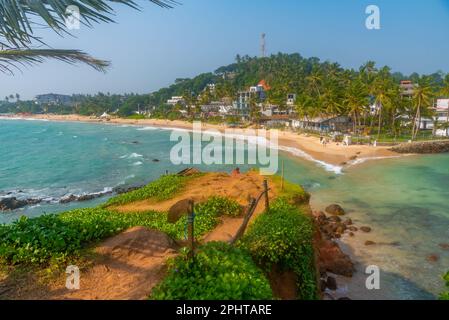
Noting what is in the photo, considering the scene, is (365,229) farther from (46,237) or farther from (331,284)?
(46,237)

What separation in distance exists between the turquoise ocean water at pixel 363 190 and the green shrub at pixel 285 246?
16.0ft

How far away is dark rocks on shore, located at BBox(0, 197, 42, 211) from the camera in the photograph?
2914 centimetres

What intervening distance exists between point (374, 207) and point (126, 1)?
2464cm

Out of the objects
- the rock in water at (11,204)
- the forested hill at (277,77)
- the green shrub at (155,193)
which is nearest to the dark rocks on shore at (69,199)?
the rock in water at (11,204)

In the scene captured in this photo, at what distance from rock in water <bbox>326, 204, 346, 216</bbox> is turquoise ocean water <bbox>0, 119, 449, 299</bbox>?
1.87 ft

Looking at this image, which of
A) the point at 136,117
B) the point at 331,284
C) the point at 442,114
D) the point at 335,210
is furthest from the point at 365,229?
the point at 136,117

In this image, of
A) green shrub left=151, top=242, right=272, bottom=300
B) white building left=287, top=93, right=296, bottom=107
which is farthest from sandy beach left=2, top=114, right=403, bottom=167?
green shrub left=151, top=242, right=272, bottom=300

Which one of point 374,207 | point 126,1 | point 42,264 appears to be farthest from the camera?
point 374,207

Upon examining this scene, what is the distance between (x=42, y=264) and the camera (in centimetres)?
764

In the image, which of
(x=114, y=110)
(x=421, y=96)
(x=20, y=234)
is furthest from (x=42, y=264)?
(x=114, y=110)

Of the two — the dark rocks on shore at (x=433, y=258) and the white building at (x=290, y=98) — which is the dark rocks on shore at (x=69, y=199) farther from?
the white building at (x=290, y=98)

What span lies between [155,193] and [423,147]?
41.1 meters

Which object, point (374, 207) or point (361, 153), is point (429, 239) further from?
point (361, 153)

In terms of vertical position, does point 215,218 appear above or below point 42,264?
below
